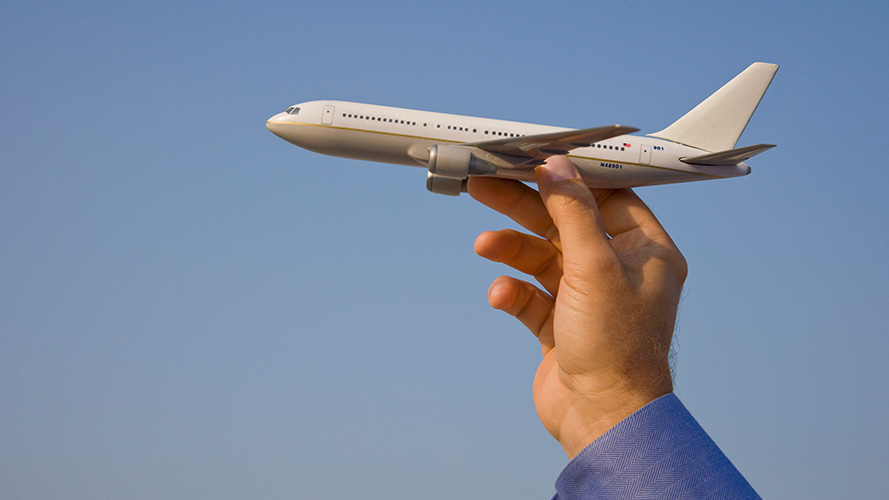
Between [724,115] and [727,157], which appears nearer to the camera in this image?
[727,157]

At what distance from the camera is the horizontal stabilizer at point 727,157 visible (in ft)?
42.5

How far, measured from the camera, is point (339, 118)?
13180 mm

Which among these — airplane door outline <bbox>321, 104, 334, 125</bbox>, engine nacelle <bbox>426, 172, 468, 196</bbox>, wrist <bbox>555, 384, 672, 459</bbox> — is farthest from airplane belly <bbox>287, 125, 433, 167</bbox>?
wrist <bbox>555, 384, 672, 459</bbox>

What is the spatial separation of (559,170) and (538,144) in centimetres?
187

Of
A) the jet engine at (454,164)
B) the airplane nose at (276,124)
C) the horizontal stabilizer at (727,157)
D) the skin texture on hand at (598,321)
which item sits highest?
the airplane nose at (276,124)

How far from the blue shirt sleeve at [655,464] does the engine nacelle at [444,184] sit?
19.6 feet

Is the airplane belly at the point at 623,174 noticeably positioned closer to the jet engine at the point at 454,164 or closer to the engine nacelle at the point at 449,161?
the jet engine at the point at 454,164

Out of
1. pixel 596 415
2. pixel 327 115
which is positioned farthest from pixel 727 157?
pixel 327 115

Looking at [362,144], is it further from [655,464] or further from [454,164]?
[655,464]

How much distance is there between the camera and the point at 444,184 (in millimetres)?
12398

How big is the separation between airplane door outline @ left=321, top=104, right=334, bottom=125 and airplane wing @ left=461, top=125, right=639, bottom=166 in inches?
117

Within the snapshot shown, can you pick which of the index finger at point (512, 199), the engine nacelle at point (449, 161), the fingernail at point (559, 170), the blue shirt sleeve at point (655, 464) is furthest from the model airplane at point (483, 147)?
the blue shirt sleeve at point (655, 464)

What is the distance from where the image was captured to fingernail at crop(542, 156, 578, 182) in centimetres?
983

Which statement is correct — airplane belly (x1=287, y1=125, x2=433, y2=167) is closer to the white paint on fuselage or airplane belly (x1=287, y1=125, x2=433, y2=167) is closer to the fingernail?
the white paint on fuselage
